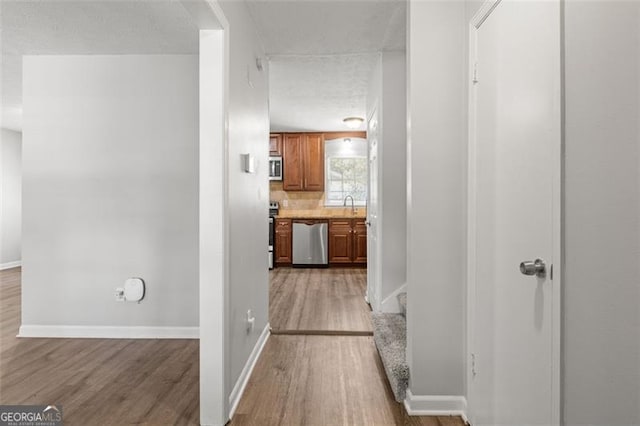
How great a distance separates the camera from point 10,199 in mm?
6289

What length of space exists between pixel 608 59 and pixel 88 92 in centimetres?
359

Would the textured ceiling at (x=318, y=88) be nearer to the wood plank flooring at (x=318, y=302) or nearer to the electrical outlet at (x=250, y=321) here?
the electrical outlet at (x=250, y=321)

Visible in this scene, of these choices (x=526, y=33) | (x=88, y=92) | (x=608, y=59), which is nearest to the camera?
(x=608, y=59)

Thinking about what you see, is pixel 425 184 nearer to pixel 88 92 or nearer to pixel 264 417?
pixel 264 417

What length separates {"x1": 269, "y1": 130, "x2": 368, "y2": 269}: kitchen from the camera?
636cm

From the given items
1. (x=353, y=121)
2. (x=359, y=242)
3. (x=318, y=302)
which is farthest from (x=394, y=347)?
(x=359, y=242)

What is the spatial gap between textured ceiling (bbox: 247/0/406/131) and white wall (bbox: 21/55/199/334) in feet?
2.88

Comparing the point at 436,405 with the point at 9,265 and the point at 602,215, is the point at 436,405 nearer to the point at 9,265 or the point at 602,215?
the point at 602,215

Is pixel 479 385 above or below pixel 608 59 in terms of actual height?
below

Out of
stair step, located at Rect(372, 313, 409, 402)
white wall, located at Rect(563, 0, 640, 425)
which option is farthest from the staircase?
white wall, located at Rect(563, 0, 640, 425)

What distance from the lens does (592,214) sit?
0.99 meters

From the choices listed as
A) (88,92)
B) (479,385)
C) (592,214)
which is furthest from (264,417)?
(88,92)

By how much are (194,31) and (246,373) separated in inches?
96.2

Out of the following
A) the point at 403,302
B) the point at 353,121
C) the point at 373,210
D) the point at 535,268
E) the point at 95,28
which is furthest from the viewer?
the point at 353,121
